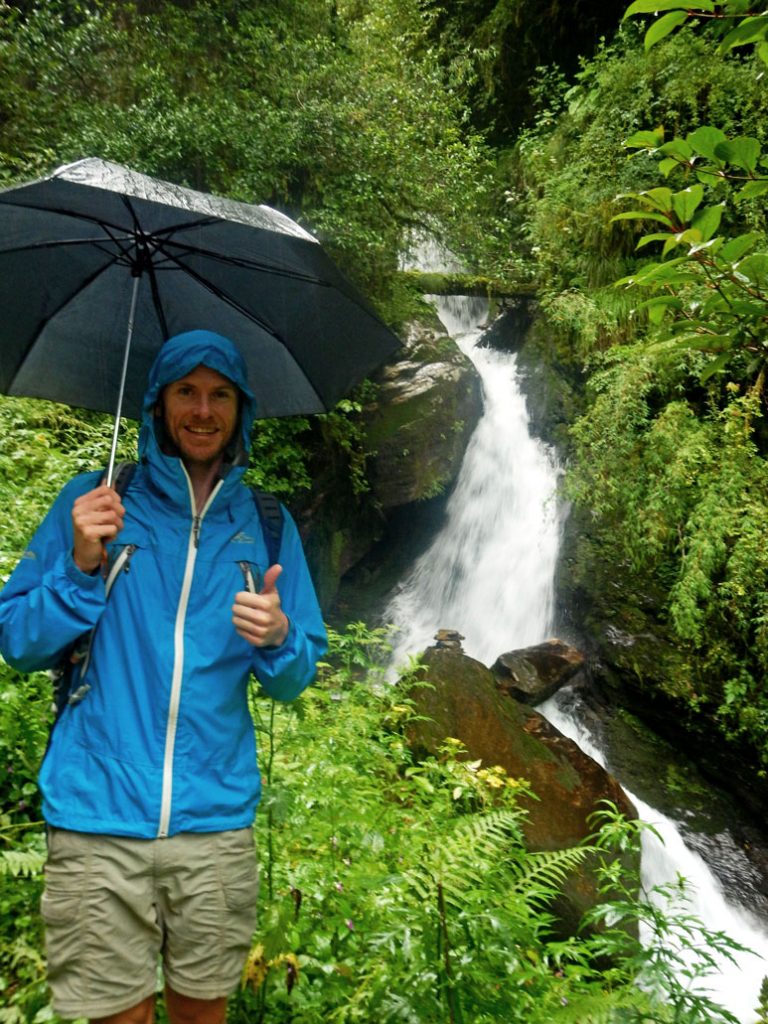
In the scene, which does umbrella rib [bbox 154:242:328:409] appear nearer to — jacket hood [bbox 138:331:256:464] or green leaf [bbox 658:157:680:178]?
jacket hood [bbox 138:331:256:464]

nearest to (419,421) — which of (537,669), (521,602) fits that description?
(521,602)

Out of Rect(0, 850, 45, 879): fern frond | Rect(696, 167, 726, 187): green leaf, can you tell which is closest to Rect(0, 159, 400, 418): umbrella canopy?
Rect(696, 167, 726, 187): green leaf

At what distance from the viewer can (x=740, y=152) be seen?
1257 millimetres

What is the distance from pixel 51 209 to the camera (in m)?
1.92

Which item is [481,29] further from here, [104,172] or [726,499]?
[104,172]

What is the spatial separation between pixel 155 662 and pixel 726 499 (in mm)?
6935

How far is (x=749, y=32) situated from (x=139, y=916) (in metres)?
2.24

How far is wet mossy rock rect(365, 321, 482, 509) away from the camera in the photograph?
10047 mm

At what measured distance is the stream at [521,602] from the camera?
19.6 feet

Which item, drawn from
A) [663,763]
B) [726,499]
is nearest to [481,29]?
[726,499]

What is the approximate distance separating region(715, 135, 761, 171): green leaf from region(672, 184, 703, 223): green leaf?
84mm

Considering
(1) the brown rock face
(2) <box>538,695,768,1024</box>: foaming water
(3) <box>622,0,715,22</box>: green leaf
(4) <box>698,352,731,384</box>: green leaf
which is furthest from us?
(1) the brown rock face

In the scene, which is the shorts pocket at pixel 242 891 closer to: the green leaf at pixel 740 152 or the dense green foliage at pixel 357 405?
the dense green foliage at pixel 357 405

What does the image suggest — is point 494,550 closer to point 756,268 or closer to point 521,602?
point 521,602
